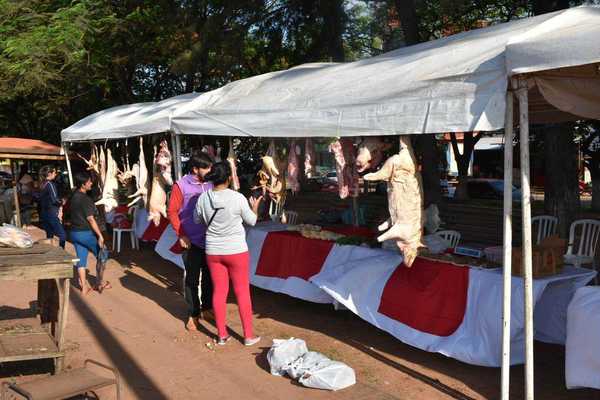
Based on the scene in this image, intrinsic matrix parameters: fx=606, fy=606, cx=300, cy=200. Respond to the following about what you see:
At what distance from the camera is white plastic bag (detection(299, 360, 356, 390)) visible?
4621 millimetres

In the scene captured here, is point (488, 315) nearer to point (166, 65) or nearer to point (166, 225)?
point (166, 225)

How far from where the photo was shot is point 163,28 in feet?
52.9

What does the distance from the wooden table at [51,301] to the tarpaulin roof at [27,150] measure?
29.9 feet

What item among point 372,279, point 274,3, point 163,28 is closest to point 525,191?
point 372,279

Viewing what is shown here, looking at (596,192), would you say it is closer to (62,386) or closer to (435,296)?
(435,296)

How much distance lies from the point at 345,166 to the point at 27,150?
33.8 feet

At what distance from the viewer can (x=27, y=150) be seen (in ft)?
46.2

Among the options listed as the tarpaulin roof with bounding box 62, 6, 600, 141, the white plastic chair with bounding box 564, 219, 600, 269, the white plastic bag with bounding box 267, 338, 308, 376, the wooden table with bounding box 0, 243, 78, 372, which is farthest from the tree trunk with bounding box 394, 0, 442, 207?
the wooden table with bounding box 0, 243, 78, 372

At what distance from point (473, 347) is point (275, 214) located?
4128 mm

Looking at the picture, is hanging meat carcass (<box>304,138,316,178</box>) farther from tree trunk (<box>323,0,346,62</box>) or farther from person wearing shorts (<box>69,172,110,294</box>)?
tree trunk (<box>323,0,346,62</box>)

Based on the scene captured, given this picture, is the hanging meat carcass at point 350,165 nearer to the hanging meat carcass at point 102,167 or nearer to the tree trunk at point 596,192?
the hanging meat carcass at point 102,167

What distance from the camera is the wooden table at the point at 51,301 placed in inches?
173

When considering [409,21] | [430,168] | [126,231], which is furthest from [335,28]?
[126,231]

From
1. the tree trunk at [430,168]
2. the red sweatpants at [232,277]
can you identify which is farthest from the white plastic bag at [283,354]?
the tree trunk at [430,168]
